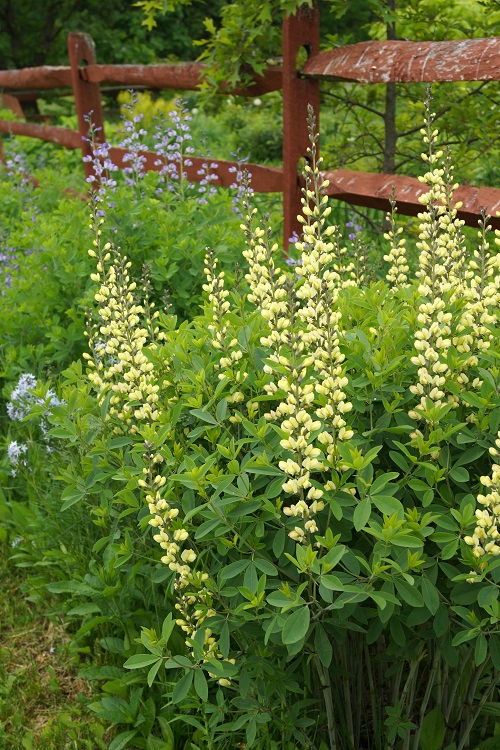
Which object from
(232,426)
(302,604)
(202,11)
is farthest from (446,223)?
(202,11)

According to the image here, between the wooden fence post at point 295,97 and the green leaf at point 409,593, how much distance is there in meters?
2.95

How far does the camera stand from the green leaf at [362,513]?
70.3 inches

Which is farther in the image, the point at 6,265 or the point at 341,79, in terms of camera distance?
the point at 6,265

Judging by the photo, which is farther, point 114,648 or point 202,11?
point 202,11

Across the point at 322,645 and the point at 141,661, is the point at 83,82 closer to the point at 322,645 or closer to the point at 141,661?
the point at 141,661

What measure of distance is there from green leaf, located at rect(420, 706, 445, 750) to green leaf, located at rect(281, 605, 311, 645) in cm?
74

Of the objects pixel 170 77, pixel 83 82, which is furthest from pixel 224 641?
pixel 83 82

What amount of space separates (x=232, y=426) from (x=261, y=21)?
3.37m

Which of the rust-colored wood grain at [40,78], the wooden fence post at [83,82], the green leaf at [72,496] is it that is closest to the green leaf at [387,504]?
the green leaf at [72,496]

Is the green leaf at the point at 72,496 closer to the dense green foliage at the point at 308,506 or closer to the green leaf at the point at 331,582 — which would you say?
the dense green foliage at the point at 308,506

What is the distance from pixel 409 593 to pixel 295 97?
350 cm

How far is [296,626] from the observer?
178 centimetres

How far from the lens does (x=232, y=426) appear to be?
2334mm

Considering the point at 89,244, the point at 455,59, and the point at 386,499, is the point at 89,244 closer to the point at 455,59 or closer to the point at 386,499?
the point at 455,59
